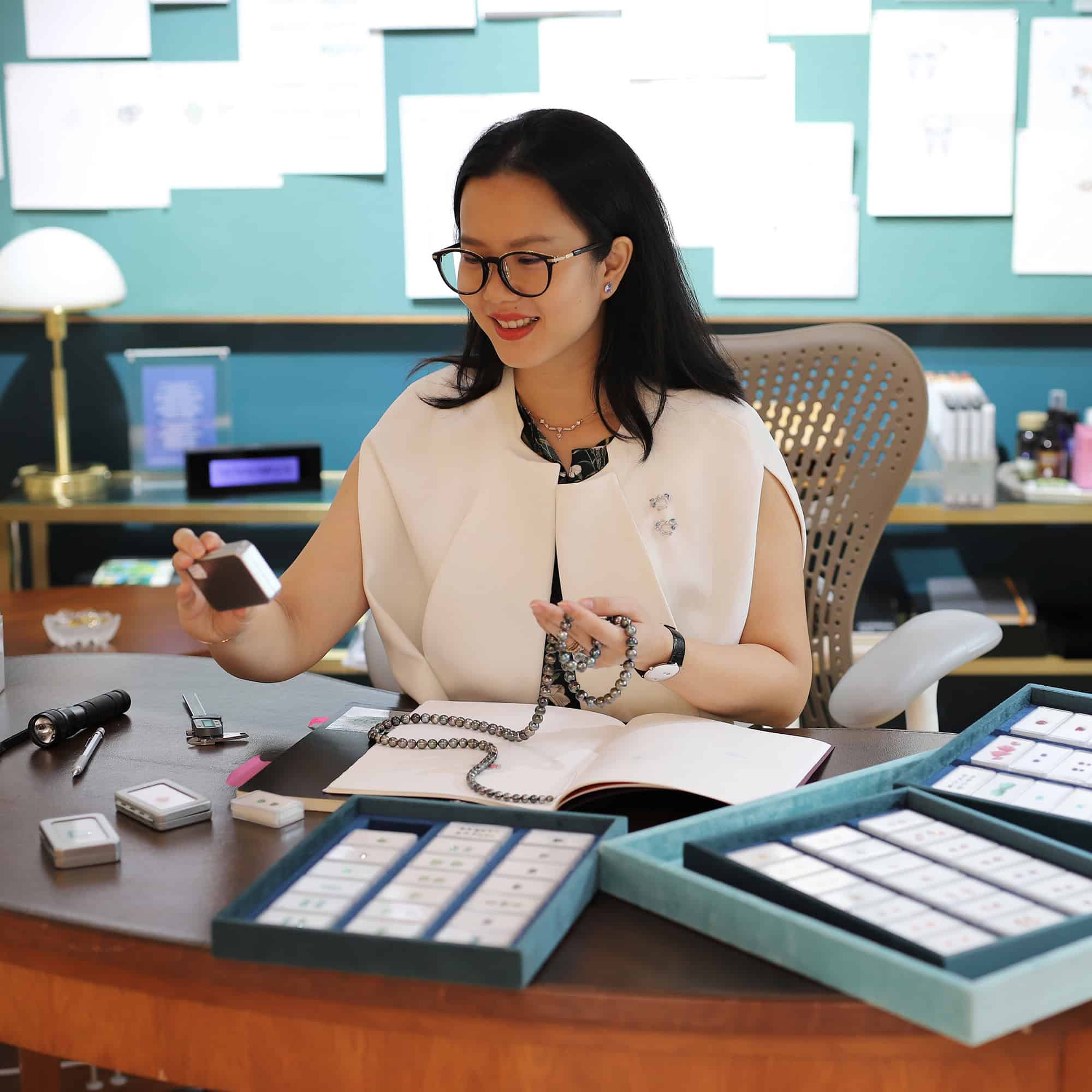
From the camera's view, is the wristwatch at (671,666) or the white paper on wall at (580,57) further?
the white paper on wall at (580,57)

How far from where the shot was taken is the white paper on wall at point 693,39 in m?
3.10

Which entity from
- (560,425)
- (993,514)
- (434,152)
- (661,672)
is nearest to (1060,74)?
(993,514)

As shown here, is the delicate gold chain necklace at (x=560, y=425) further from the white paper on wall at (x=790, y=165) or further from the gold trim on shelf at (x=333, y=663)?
the white paper on wall at (x=790, y=165)

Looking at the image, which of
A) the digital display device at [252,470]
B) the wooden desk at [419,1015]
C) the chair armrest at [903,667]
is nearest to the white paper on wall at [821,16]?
the digital display device at [252,470]

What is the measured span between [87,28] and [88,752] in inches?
101

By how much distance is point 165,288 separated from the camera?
331 cm

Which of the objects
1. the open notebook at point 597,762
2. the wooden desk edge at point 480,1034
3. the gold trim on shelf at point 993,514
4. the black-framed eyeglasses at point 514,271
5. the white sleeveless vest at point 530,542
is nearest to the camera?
the wooden desk edge at point 480,1034

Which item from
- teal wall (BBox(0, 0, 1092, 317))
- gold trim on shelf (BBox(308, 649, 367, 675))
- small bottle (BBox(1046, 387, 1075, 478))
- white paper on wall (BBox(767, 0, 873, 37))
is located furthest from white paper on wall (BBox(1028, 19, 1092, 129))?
gold trim on shelf (BBox(308, 649, 367, 675))

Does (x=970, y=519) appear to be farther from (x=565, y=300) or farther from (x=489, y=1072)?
(x=489, y=1072)

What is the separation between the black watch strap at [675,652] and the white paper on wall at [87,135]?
95.4 inches

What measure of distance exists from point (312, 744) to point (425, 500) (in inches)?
17.8

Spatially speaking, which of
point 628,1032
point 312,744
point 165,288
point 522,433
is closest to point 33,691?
point 312,744

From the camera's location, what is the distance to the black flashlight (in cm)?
127

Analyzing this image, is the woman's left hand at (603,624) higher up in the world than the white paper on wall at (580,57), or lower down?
lower down
